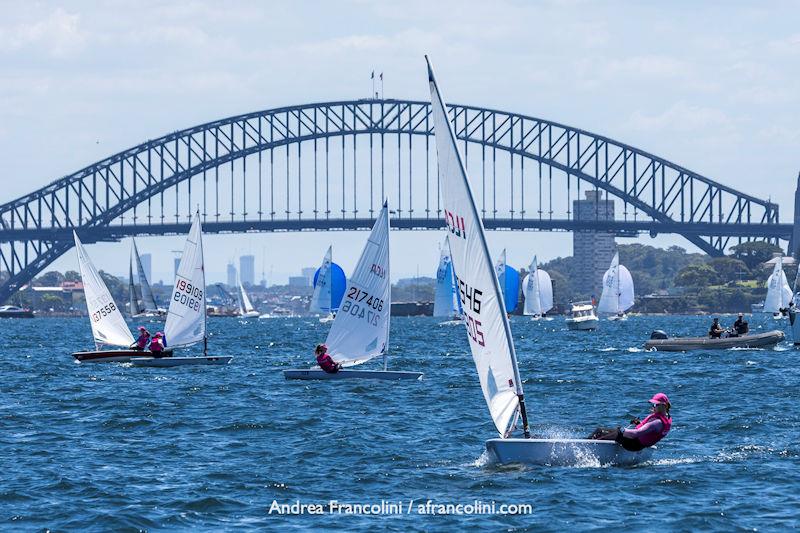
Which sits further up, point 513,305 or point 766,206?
point 766,206

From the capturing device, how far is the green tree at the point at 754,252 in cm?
17125

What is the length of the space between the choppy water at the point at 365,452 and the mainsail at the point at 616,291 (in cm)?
5275

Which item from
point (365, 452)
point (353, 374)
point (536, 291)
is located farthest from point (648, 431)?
point (536, 291)

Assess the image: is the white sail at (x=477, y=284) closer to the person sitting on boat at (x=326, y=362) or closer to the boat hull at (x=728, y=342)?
the person sitting on boat at (x=326, y=362)

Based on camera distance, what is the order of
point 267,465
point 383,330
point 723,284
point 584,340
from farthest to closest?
1. point 723,284
2. point 584,340
3. point 383,330
4. point 267,465

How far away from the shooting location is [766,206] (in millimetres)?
158250

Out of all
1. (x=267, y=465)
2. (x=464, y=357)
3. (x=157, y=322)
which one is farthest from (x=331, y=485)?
(x=157, y=322)

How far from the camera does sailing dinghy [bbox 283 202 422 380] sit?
106 feet

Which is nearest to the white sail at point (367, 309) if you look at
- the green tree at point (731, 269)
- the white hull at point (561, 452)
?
the white hull at point (561, 452)

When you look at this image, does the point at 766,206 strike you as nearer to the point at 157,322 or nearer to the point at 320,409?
the point at 157,322

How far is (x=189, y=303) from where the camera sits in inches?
1544

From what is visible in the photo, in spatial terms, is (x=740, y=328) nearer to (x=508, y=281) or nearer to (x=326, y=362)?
(x=326, y=362)

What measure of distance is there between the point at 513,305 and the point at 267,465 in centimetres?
6519

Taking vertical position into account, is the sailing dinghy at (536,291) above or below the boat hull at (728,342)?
above
